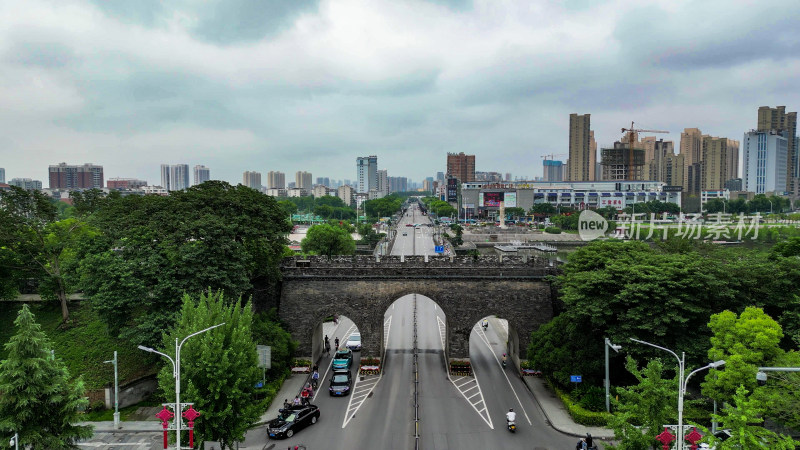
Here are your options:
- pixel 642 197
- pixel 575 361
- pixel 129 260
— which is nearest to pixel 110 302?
pixel 129 260

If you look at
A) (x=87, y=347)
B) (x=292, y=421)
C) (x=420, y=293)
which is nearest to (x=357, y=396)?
(x=292, y=421)

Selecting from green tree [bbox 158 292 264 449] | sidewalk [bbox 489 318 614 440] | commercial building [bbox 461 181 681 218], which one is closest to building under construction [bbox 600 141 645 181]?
commercial building [bbox 461 181 681 218]

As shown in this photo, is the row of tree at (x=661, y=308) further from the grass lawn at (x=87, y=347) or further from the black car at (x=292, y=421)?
the grass lawn at (x=87, y=347)

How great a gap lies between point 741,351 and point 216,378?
70.3 feet

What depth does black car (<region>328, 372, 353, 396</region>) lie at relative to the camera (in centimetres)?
2925

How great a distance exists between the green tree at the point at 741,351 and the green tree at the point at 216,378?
63.0 ft

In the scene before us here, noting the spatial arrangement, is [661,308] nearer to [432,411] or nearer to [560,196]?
[432,411]

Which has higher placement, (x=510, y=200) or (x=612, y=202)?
(x=510, y=200)

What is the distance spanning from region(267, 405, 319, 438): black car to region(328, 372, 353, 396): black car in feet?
10.9

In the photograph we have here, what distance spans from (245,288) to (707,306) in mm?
26089

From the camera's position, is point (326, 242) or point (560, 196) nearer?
point (326, 242)

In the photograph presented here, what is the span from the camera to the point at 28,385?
16609mm

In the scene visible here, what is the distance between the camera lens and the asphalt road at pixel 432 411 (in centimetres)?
2366

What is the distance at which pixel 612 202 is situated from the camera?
172000 millimetres
